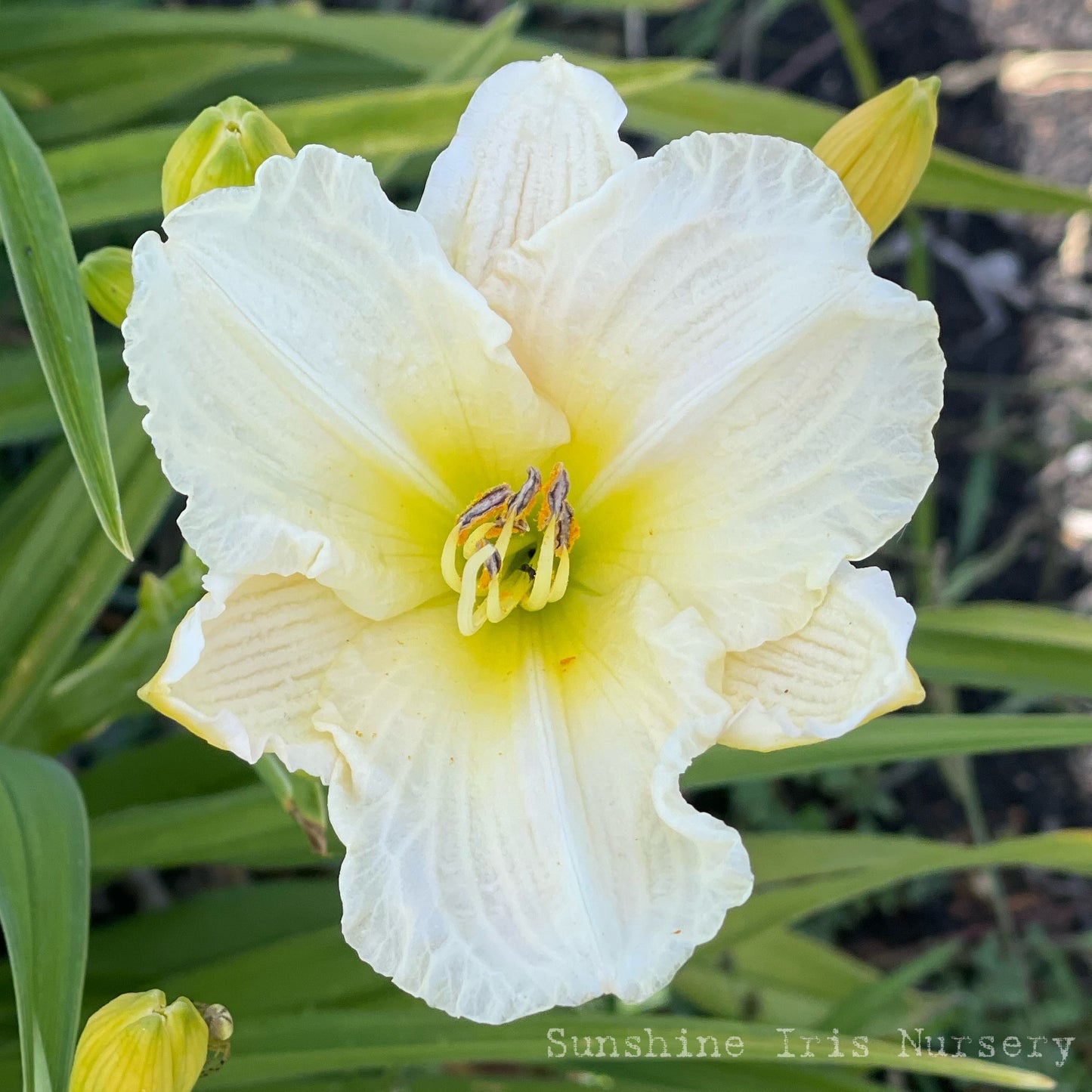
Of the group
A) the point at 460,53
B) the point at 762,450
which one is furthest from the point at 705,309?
the point at 460,53

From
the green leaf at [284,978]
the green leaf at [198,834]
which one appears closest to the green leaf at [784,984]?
the green leaf at [284,978]

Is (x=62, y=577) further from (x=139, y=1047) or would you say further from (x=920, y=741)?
(x=920, y=741)

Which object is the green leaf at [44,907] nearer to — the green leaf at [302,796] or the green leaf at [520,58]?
the green leaf at [302,796]

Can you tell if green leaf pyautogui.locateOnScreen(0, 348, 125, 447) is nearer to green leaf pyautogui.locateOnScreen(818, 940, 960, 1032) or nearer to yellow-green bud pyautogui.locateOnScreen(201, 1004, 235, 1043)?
yellow-green bud pyautogui.locateOnScreen(201, 1004, 235, 1043)

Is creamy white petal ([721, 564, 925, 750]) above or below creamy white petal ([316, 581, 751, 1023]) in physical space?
above

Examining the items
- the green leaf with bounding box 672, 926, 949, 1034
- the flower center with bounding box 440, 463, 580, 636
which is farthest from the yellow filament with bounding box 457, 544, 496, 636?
the green leaf with bounding box 672, 926, 949, 1034
